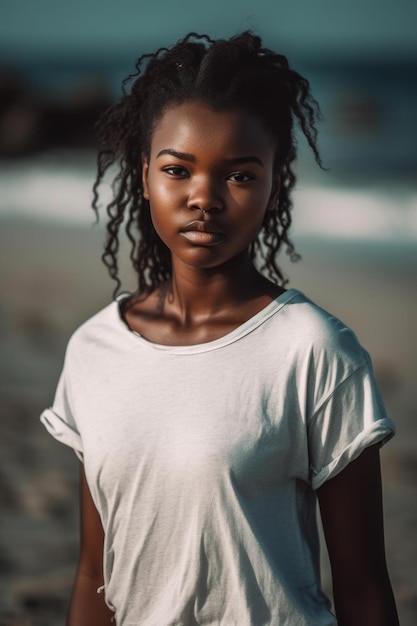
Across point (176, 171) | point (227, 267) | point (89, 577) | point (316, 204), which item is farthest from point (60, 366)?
point (316, 204)

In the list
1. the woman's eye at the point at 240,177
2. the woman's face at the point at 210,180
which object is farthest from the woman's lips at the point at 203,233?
the woman's eye at the point at 240,177

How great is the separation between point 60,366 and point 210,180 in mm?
4916

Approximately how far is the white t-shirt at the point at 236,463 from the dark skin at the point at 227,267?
0.22 feet

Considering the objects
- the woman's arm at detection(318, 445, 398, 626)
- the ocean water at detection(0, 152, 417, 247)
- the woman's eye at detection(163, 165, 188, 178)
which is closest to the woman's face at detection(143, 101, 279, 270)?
the woman's eye at detection(163, 165, 188, 178)

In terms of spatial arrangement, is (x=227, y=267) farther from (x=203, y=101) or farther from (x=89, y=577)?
(x=89, y=577)

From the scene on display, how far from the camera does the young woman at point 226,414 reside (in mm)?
2160

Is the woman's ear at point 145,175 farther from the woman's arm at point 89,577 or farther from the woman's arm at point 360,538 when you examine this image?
the woman's arm at point 360,538

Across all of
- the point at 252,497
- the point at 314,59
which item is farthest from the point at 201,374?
the point at 314,59

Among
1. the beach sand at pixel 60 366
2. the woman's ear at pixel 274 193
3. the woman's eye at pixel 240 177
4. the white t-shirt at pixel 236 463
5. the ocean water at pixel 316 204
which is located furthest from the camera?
the ocean water at pixel 316 204

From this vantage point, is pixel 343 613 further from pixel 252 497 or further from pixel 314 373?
A: pixel 314 373

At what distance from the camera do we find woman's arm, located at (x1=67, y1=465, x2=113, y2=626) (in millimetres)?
2496

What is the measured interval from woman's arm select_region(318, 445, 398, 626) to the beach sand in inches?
77.2

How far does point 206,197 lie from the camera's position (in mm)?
2242

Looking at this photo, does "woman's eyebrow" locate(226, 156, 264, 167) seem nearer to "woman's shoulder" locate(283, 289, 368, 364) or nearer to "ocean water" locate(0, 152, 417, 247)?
"woman's shoulder" locate(283, 289, 368, 364)
